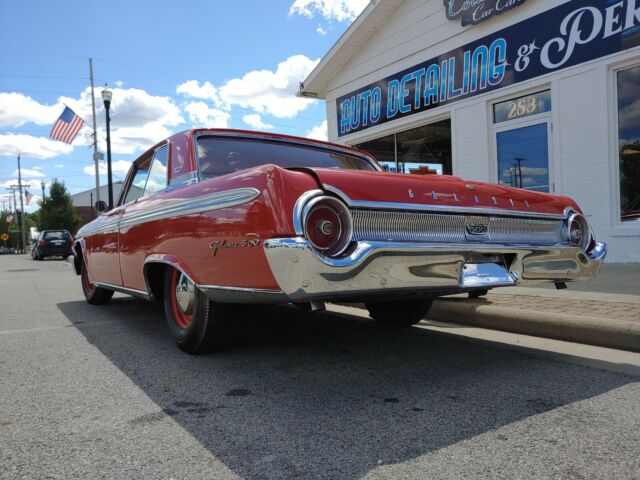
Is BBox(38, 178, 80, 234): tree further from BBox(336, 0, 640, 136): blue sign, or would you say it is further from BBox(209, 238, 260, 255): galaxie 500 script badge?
BBox(209, 238, 260, 255): galaxie 500 script badge

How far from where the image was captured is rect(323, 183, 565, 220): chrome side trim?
2742 millimetres

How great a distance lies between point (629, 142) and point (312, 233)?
679cm

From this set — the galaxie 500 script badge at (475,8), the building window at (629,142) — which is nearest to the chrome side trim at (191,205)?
the building window at (629,142)

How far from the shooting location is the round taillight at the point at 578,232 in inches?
148

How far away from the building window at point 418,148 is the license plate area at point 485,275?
7.30 metres

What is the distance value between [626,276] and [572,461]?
5.13 meters

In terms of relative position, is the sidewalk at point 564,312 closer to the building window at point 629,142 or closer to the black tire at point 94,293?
the building window at point 629,142

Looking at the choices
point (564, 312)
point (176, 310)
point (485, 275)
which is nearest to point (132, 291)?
point (176, 310)

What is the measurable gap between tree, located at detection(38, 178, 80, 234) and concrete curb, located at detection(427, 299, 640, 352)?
5833cm

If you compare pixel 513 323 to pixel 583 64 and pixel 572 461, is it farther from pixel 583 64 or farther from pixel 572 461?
pixel 583 64

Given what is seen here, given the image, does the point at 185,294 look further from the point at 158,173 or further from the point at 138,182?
the point at 138,182

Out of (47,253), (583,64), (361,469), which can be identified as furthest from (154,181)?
(47,253)

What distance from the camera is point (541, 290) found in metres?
6.27

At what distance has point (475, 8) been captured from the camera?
938 centimetres
